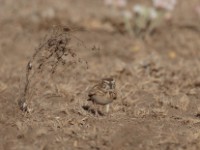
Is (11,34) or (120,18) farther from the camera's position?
(120,18)

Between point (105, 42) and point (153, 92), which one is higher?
point (105, 42)

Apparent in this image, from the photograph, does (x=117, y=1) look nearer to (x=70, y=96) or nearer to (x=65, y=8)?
(x=65, y=8)

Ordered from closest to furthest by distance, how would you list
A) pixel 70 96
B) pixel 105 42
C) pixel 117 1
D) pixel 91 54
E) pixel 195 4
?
1. pixel 70 96
2. pixel 91 54
3. pixel 105 42
4. pixel 117 1
5. pixel 195 4

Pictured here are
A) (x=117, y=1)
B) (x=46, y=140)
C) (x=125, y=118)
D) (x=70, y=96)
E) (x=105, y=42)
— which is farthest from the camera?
(x=117, y=1)

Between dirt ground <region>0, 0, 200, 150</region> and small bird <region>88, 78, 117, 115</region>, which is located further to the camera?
small bird <region>88, 78, 117, 115</region>

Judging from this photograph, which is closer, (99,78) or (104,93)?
(104,93)

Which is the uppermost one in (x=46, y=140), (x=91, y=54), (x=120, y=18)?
(x=120, y=18)

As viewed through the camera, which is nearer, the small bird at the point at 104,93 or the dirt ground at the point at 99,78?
the dirt ground at the point at 99,78

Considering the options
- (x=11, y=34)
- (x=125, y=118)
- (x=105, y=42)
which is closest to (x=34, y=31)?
(x=11, y=34)
